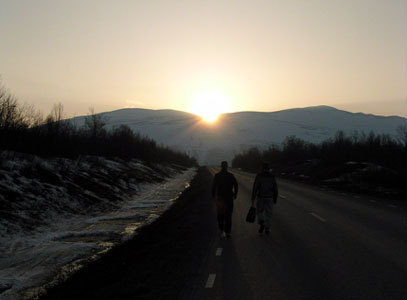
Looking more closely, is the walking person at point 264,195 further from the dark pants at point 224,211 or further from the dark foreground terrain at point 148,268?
the dark foreground terrain at point 148,268

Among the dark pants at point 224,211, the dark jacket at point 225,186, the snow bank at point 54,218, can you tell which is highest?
the dark jacket at point 225,186

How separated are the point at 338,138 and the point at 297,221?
44912 mm

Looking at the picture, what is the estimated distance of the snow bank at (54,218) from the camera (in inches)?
281

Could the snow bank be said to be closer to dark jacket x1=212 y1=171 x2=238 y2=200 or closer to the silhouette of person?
the silhouette of person

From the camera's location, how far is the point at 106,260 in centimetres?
784

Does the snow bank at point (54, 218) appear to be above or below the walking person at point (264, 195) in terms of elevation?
below

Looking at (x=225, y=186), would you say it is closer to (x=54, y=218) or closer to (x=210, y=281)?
(x=210, y=281)

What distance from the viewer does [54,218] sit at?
41.0 feet

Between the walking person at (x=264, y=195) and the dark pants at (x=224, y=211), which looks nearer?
the dark pants at (x=224, y=211)

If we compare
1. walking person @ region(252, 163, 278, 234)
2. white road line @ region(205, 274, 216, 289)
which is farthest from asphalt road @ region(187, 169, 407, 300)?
walking person @ region(252, 163, 278, 234)

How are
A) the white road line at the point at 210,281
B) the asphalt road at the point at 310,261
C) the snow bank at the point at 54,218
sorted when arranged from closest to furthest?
1. the asphalt road at the point at 310,261
2. the white road line at the point at 210,281
3. the snow bank at the point at 54,218

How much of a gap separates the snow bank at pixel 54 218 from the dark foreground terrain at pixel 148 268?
0.42m

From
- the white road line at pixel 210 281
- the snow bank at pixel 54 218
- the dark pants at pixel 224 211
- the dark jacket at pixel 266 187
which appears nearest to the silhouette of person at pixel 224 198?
the dark pants at pixel 224 211

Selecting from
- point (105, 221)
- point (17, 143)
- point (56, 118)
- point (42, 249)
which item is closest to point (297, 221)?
Answer: point (105, 221)
